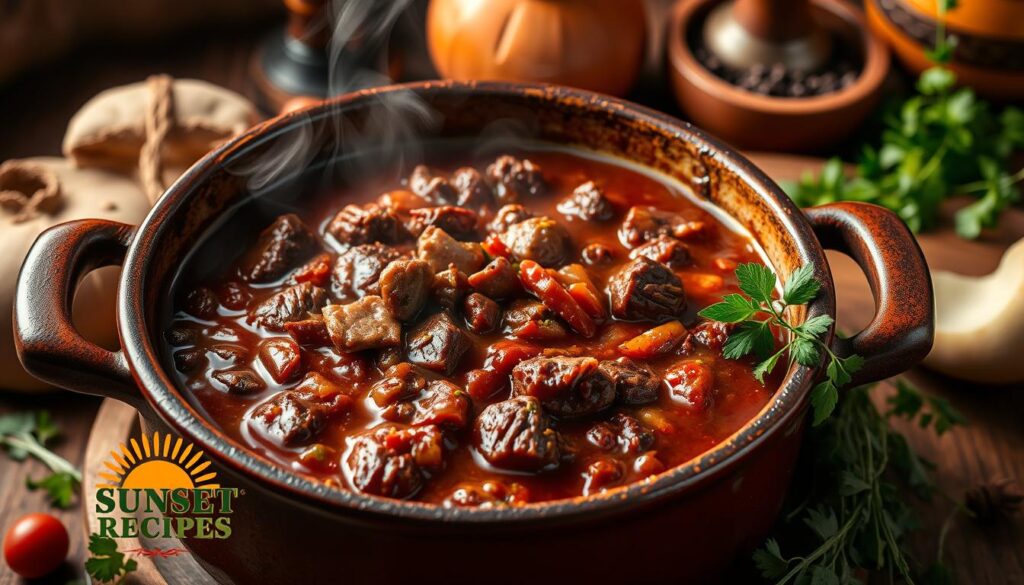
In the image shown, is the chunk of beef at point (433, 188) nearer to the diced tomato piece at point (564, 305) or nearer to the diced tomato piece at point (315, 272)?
the diced tomato piece at point (315, 272)

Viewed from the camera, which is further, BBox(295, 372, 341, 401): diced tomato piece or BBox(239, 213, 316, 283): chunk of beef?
BBox(239, 213, 316, 283): chunk of beef

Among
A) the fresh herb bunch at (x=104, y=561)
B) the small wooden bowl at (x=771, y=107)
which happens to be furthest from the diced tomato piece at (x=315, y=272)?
the small wooden bowl at (x=771, y=107)

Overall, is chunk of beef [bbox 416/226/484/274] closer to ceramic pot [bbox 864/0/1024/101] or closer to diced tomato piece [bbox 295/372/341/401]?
diced tomato piece [bbox 295/372/341/401]

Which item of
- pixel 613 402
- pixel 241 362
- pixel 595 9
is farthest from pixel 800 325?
pixel 595 9

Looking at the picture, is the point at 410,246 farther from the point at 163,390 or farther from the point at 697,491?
the point at 697,491

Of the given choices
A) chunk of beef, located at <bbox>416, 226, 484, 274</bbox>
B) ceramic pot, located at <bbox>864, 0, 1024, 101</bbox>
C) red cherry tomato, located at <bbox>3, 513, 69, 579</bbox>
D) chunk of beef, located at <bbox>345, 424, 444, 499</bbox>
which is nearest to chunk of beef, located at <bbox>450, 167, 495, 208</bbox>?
chunk of beef, located at <bbox>416, 226, 484, 274</bbox>

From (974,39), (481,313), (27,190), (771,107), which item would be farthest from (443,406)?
(974,39)
